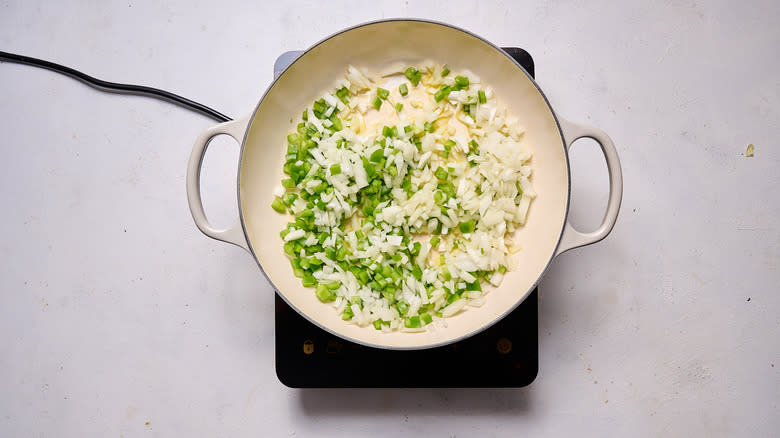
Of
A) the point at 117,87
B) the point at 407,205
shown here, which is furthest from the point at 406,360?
the point at 117,87

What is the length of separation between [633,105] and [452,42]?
0.41m

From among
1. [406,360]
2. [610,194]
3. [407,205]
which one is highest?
[610,194]

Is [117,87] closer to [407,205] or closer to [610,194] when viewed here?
[407,205]

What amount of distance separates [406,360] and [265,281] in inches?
12.6

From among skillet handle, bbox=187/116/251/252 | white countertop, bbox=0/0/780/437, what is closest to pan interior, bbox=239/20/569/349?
skillet handle, bbox=187/116/251/252

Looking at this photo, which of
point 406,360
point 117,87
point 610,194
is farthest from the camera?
point 117,87

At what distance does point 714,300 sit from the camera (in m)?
1.09

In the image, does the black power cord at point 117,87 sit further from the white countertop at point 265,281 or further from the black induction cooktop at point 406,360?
the black induction cooktop at point 406,360

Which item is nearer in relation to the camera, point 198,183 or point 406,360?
point 198,183

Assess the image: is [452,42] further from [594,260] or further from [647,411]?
[647,411]

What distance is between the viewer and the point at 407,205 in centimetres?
94

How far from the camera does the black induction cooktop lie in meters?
0.98

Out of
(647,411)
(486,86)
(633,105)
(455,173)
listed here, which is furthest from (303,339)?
(633,105)

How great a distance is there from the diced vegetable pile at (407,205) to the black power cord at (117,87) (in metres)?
0.22
